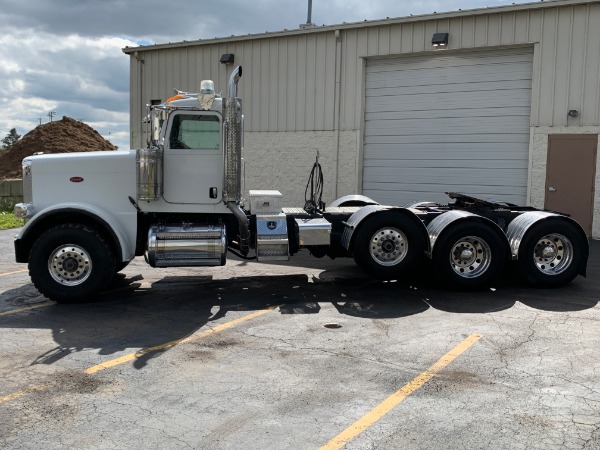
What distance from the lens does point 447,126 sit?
16984mm

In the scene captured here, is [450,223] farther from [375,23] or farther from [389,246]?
[375,23]

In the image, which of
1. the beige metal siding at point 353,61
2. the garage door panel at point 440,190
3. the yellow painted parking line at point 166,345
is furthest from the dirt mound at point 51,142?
the yellow painted parking line at point 166,345

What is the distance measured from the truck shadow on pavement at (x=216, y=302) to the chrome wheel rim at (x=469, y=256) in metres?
0.35

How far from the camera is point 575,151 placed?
15.1 meters

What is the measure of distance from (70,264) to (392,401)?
17.3 feet

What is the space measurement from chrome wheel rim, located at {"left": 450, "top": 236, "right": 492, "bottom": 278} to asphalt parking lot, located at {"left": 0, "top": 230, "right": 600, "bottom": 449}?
1.21 feet

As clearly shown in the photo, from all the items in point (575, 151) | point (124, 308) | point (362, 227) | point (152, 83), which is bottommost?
point (124, 308)

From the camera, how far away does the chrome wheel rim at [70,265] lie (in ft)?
27.3

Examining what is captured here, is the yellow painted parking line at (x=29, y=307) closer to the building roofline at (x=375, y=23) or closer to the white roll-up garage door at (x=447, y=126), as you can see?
the white roll-up garage door at (x=447, y=126)

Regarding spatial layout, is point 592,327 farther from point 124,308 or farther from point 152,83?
point 152,83

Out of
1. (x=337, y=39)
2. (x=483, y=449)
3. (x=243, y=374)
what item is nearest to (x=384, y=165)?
(x=337, y=39)

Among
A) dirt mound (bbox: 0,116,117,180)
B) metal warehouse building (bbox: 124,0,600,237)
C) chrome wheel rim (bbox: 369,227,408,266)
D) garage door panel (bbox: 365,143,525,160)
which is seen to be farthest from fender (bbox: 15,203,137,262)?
dirt mound (bbox: 0,116,117,180)

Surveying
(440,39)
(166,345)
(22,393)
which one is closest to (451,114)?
(440,39)

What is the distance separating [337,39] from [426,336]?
13014 mm
